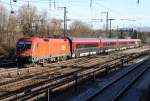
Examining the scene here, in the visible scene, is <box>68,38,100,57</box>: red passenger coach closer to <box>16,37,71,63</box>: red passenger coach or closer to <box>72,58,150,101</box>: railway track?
<box>16,37,71,63</box>: red passenger coach

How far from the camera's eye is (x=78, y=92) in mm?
21781

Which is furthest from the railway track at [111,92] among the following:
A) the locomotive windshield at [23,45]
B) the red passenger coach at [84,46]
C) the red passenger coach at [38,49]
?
the red passenger coach at [84,46]

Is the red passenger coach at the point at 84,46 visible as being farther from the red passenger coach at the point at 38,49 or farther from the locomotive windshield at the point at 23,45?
the locomotive windshield at the point at 23,45

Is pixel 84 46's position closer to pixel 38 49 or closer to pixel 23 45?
pixel 38 49

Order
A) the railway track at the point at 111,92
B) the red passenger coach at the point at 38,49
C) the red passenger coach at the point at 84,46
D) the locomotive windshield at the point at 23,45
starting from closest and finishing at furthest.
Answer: the railway track at the point at 111,92 < the red passenger coach at the point at 38,49 < the locomotive windshield at the point at 23,45 < the red passenger coach at the point at 84,46

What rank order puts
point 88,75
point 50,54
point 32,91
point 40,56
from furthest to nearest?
1. point 50,54
2. point 40,56
3. point 88,75
4. point 32,91

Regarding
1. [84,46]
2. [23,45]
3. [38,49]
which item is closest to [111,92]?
[38,49]

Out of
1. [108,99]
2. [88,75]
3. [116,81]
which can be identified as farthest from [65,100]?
[116,81]

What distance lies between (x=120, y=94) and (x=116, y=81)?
20.1ft

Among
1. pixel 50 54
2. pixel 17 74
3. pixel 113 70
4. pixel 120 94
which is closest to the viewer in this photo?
pixel 120 94

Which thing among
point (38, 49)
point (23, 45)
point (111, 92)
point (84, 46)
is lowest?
point (111, 92)

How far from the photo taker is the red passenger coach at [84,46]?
50469 mm

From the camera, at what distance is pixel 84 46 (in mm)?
55094

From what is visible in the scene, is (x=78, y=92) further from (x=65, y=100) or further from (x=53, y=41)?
(x=53, y=41)
